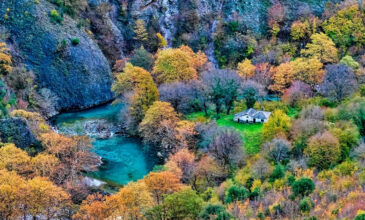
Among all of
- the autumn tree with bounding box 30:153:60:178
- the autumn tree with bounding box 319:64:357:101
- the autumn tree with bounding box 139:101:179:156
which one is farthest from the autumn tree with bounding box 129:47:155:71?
the autumn tree with bounding box 30:153:60:178

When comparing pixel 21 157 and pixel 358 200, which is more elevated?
pixel 358 200

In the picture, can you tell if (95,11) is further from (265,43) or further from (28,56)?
(265,43)

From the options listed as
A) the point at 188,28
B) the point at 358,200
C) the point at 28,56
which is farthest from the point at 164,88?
the point at 358,200

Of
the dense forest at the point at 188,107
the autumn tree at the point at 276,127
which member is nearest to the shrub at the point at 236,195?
the dense forest at the point at 188,107

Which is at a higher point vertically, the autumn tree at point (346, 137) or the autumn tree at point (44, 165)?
the autumn tree at point (346, 137)

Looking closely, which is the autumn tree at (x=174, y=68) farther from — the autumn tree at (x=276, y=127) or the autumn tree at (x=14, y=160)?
the autumn tree at (x=14, y=160)

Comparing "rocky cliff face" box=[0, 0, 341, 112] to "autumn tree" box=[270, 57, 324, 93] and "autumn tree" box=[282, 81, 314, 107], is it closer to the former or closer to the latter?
"autumn tree" box=[270, 57, 324, 93]

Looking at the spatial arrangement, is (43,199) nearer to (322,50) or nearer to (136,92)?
(136,92)
